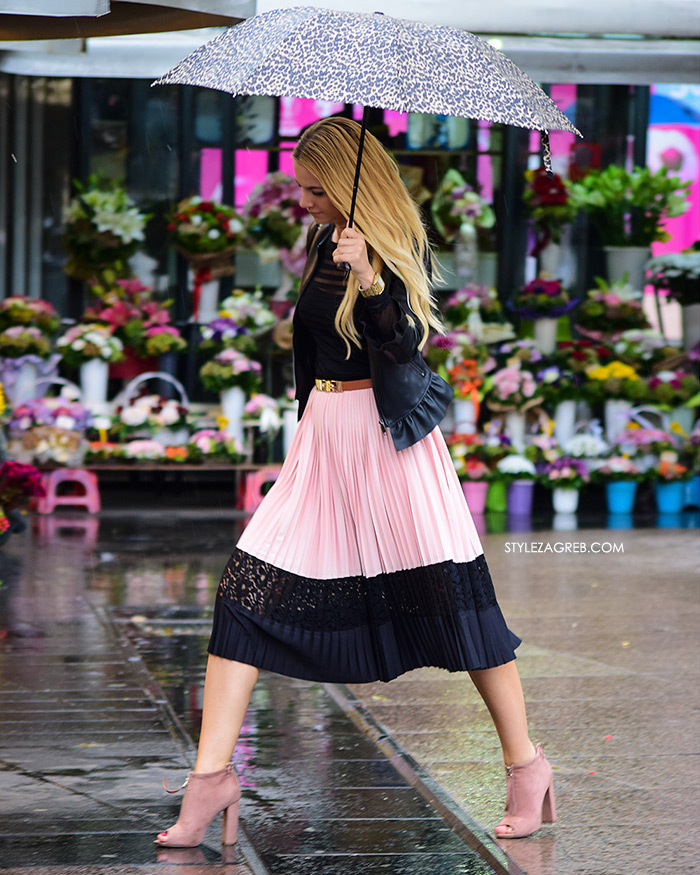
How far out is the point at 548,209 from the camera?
1076 centimetres

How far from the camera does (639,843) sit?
11.1 ft

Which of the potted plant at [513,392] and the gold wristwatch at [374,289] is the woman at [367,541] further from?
the potted plant at [513,392]

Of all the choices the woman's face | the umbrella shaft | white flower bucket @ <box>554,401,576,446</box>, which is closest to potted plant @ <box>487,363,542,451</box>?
white flower bucket @ <box>554,401,576,446</box>

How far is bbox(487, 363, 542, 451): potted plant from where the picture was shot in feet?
33.3

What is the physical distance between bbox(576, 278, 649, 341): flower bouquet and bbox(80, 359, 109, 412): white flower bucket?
12.4 ft

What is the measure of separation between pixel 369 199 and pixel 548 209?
7579mm

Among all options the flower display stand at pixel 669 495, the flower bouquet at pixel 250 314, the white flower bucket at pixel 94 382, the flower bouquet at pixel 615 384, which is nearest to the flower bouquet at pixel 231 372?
the flower bouquet at pixel 250 314

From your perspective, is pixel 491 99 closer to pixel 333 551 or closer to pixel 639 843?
pixel 333 551

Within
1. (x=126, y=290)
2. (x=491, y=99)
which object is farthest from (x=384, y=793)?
(x=126, y=290)

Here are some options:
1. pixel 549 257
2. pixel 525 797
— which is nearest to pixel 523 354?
pixel 549 257

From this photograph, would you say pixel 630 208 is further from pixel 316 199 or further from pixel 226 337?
pixel 316 199

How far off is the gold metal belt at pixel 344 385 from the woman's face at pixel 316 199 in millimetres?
415

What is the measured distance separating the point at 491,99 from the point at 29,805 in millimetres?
2210

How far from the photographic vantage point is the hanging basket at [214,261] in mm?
10594
